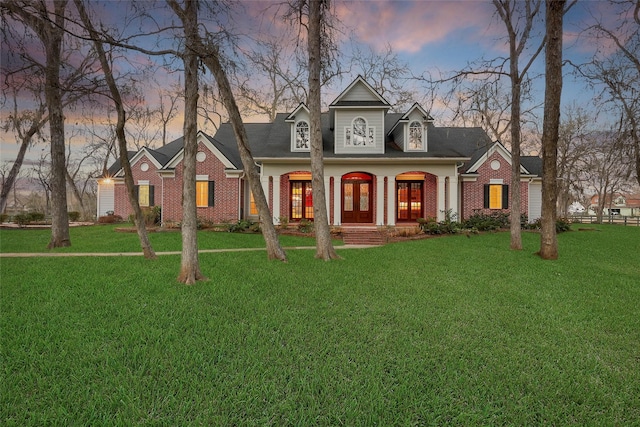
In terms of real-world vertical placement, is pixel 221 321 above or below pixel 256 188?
below

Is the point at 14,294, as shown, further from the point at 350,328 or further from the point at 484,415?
the point at 484,415

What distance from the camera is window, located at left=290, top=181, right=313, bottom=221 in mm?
17578

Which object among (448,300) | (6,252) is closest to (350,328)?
(448,300)

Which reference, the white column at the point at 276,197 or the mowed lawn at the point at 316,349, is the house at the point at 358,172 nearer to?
the white column at the point at 276,197

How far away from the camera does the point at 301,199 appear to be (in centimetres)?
1761

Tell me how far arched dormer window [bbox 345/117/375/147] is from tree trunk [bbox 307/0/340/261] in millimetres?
7187

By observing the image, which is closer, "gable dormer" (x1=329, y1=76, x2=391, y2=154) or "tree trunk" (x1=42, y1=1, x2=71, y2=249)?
"tree trunk" (x1=42, y1=1, x2=71, y2=249)

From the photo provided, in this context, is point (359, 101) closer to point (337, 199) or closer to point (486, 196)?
point (337, 199)

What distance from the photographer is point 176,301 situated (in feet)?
16.6

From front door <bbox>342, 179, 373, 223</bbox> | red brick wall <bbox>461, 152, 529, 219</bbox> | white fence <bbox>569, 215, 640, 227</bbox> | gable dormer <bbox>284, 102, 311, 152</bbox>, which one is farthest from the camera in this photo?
white fence <bbox>569, 215, 640, 227</bbox>

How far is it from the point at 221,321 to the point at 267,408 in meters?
2.00

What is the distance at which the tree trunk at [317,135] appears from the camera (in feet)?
28.7

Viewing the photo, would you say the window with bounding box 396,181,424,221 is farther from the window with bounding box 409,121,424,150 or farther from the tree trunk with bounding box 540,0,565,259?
the tree trunk with bounding box 540,0,565,259

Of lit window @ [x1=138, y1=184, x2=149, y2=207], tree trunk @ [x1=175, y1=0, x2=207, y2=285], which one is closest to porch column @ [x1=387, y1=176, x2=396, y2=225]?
tree trunk @ [x1=175, y1=0, x2=207, y2=285]
